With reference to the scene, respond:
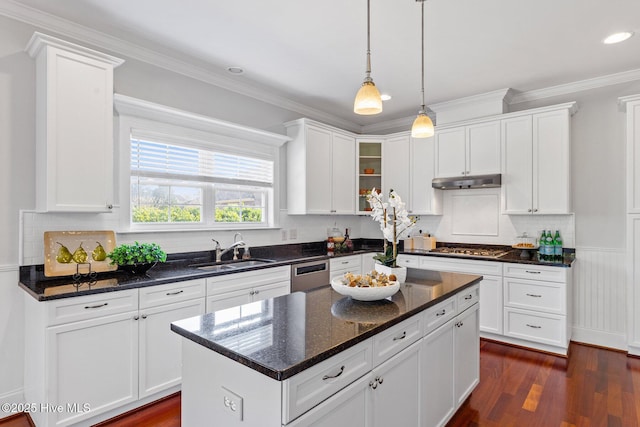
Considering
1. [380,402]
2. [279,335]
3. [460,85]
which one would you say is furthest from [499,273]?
[279,335]

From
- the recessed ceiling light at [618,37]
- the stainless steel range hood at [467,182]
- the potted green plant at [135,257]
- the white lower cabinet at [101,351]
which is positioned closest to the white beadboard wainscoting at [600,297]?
the stainless steel range hood at [467,182]

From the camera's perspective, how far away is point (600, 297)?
372 centimetres

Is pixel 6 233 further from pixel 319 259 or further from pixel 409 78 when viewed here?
pixel 409 78

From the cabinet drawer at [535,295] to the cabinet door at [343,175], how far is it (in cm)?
212

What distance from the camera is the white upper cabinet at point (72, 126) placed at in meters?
2.34

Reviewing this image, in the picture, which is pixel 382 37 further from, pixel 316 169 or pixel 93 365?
pixel 93 365

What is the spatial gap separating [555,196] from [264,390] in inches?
148

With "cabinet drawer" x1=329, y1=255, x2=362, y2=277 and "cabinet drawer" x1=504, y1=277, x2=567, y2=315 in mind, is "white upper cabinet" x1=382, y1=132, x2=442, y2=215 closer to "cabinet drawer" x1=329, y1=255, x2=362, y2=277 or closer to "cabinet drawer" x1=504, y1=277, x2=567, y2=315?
"cabinet drawer" x1=329, y1=255, x2=362, y2=277

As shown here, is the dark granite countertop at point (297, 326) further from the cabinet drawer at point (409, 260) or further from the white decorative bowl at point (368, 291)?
the cabinet drawer at point (409, 260)

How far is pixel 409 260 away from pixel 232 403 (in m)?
3.45

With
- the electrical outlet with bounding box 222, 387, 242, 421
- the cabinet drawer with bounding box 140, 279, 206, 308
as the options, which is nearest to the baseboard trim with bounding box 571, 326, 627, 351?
the cabinet drawer with bounding box 140, 279, 206, 308

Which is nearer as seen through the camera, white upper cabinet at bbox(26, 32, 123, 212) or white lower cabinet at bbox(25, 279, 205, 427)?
white lower cabinet at bbox(25, 279, 205, 427)

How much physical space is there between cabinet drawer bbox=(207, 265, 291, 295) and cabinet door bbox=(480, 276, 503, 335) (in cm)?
217

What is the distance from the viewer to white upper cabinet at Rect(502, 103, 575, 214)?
365cm
